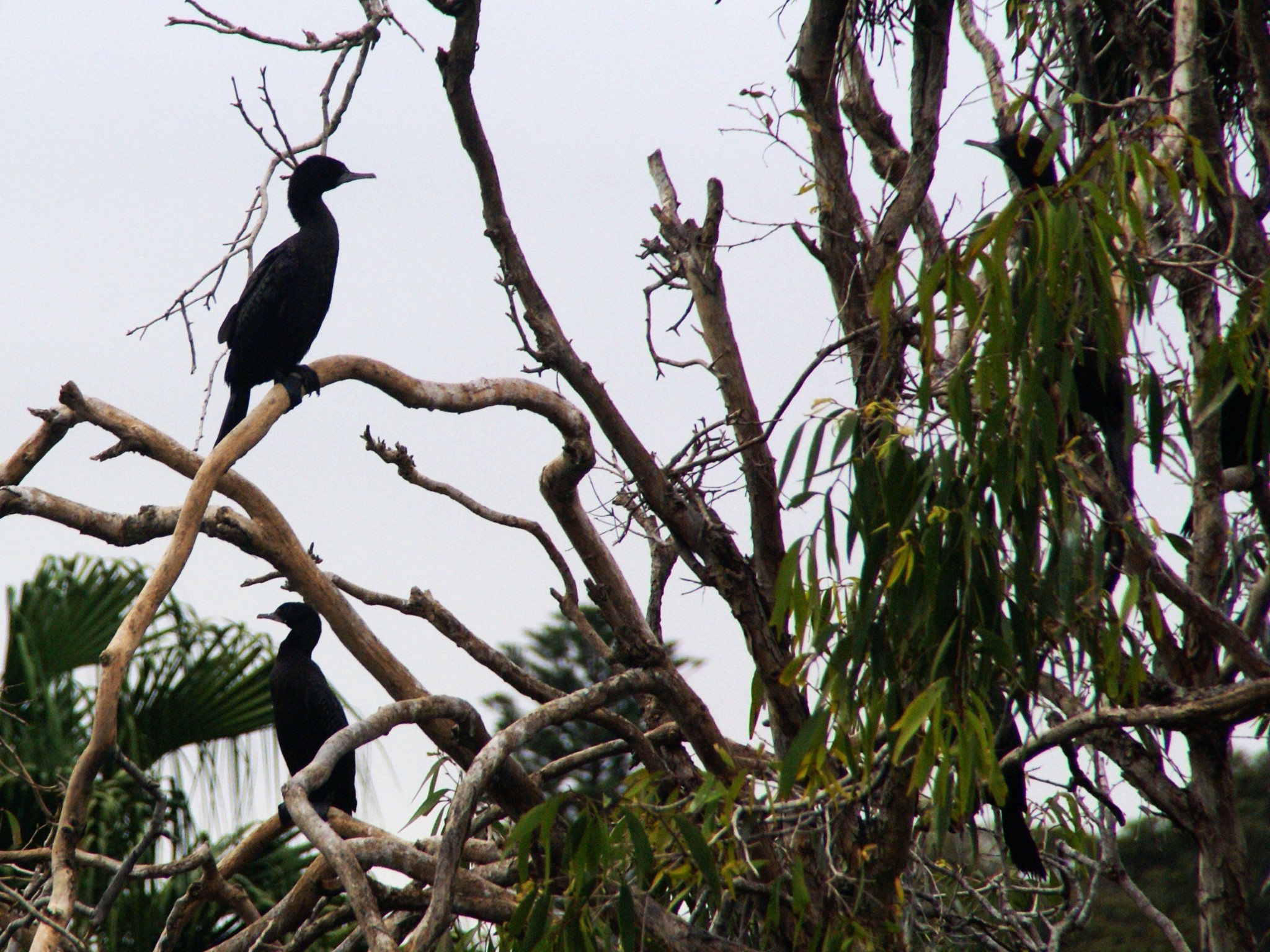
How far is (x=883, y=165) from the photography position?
4.01m

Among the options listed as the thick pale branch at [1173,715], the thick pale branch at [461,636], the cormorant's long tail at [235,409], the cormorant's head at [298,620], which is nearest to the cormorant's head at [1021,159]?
the thick pale branch at [1173,715]

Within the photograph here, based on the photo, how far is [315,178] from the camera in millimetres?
3863

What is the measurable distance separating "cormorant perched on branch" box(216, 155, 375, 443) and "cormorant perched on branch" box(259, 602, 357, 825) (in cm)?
81

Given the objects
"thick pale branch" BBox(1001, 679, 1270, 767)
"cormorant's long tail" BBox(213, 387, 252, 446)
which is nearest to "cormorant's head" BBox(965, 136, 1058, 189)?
Result: "thick pale branch" BBox(1001, 679, 1270, 767)

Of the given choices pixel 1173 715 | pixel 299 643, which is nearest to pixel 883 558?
pixel 1173 715

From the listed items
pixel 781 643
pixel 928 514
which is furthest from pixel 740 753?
pixel 928 514

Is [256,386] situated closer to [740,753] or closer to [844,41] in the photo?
[740,753]

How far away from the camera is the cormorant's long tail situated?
142 inches

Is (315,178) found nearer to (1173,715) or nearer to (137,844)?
(137,844)

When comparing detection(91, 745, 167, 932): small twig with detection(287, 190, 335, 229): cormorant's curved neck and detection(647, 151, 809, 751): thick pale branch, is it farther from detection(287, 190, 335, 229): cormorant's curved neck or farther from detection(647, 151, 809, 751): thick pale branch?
detection(287, 190, 335, 229): cormorant's curved neck

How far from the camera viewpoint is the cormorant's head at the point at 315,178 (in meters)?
3.84

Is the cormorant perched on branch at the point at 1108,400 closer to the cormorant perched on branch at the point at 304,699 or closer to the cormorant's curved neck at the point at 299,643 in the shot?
the cormorant perched on branch at the point at 304,699

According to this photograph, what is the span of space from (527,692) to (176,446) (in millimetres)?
1074

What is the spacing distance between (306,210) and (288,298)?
38 cm
